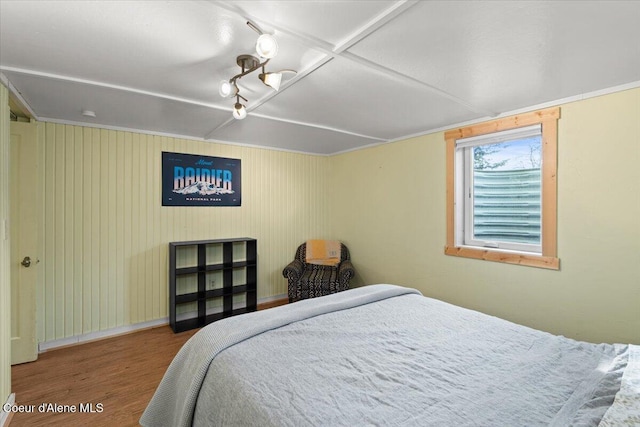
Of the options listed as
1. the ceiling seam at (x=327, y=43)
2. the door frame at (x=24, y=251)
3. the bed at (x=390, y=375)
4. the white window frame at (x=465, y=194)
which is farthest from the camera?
the white window frame at (x=465, y=194)

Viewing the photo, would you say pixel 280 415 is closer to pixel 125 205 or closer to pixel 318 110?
pixel 318 110

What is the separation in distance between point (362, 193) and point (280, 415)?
3.57 meters

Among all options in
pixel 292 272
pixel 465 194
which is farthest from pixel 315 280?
pixel 465 194

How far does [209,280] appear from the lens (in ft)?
12.8

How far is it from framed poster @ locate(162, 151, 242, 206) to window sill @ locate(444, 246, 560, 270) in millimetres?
2854

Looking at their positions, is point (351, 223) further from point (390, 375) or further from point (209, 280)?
point (390, 375)

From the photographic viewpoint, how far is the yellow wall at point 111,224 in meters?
2.99

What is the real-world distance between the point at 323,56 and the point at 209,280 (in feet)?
10.4

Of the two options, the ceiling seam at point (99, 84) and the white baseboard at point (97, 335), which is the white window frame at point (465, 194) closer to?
the ceiling seam at point (99, 84)

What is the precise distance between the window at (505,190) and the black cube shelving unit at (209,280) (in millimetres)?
2599

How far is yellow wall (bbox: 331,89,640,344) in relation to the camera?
2189mm

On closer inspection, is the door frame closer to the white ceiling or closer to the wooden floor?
the wooden floor

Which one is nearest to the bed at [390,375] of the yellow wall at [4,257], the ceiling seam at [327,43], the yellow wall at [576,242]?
the yellow wall at [576,242]

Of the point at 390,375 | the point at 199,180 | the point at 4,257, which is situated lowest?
the point at 390,375
